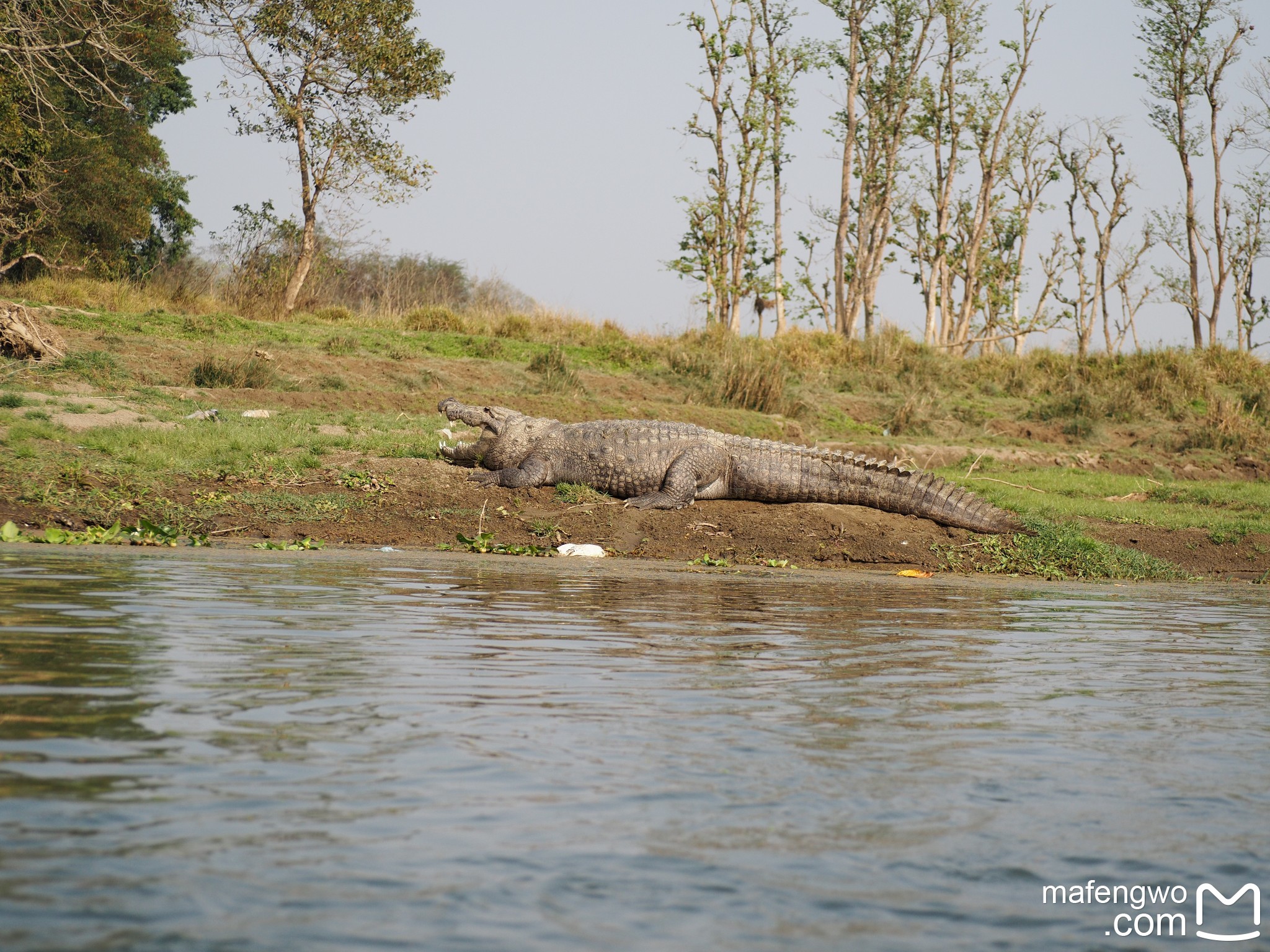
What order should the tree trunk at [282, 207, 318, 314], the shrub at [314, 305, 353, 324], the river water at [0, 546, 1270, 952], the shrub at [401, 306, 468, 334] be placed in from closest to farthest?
the river water at [0, 546, 1270, 952]
the shrub at [314, 305, 353, 324]
the shrub at [401, 306, 468, 334]
the tree trunk at [282, 207, 318, 314]

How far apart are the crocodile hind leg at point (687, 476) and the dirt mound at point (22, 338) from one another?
7460 mm

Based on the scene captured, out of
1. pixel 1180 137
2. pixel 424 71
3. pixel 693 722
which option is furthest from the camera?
pixel 1180 137

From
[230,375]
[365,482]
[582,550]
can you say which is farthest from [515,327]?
[582,550]

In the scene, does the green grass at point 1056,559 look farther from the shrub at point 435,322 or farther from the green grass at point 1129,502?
the shrub at point 435,322

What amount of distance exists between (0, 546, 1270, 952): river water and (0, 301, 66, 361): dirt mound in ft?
30.0

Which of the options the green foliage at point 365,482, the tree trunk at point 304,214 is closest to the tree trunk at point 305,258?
the tree trunk at point 304,214

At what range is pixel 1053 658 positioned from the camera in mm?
5242

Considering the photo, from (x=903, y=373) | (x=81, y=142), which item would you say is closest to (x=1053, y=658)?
(x=903, y=373)

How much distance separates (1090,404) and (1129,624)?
1433 centimetres

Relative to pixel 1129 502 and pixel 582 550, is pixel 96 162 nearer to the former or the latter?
pixel 582 550

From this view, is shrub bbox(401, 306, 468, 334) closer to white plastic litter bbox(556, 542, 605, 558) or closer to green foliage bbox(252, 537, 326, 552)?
white plastic litter bbox(556, 542, 605, 558)

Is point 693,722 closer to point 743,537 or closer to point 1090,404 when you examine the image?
point 743,537

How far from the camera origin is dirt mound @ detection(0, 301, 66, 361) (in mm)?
13461

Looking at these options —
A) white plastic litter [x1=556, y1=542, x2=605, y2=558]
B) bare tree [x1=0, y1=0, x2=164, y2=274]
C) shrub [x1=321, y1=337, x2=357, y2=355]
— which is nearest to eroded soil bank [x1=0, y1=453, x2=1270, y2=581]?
white plastic litter [x1=556, y1=542, x2=605, y2=558]
